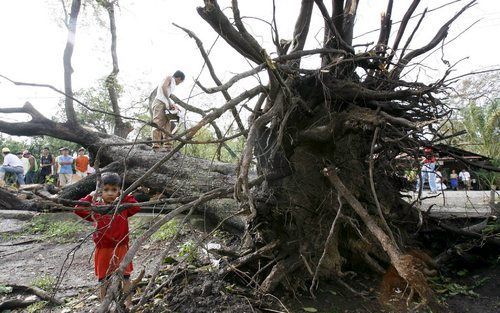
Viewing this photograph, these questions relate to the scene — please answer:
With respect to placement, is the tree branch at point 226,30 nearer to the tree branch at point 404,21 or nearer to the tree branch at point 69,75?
the tree branch at point 404,21

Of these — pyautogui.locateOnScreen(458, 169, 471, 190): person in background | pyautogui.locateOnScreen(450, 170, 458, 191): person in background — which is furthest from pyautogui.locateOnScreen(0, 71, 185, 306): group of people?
pyautogui.locateOnScreen(450, 170, 458, 191): person in background

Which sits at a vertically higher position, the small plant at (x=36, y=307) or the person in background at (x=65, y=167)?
the person in background at (x=65, y=167)

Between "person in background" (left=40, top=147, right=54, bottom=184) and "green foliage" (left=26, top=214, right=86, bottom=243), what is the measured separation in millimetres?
5865

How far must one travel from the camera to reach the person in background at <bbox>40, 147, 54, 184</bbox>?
11.4 m

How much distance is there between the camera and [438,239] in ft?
13.5

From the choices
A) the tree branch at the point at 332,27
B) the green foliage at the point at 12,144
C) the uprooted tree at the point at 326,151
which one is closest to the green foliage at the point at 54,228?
the uprooted tree at the point at 326,151

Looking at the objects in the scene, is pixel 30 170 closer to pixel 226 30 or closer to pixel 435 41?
pixel 226 30

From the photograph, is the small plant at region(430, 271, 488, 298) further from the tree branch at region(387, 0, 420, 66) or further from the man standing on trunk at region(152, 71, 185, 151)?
the man standing on trunk at region(152, 71, 185, 151)

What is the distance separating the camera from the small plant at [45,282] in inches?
145

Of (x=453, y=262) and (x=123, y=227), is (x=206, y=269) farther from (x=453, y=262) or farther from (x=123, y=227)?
(x=453, y=262)

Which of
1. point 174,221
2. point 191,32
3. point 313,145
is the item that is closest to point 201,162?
point 174,221

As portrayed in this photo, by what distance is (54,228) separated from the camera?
5.76 meters

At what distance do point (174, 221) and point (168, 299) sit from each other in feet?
7.76

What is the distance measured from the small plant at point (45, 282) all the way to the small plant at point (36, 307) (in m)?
0.25
